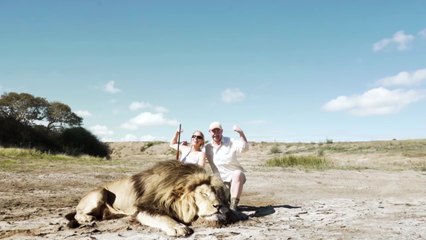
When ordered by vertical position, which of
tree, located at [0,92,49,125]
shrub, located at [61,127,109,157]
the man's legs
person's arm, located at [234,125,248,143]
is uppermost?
tree, located at [0,92,49,125]

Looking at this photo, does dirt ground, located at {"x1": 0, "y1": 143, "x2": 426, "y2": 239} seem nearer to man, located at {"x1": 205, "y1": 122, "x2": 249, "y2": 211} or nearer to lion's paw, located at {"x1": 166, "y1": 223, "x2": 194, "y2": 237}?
lion's paw, located at {"x1": 166, "y1": 223, "x2": 194, "y2": 237}

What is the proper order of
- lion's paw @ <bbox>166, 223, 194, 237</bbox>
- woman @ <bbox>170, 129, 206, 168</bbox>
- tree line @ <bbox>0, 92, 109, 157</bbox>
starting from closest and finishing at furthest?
lion's paw @ <bbox>166, 223, 194, 237</bbox> < woman @ <bbox>170, 129, 206, 168</bbox> < tree line @ <bbox>0, 92, 109, 157</bbox>

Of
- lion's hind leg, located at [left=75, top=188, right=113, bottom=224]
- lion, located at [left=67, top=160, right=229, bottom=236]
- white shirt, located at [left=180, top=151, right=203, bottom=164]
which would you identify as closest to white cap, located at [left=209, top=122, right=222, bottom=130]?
white shirt, located at [left=180, top=151, right=203, bottom=164]

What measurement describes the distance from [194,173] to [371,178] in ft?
34.9

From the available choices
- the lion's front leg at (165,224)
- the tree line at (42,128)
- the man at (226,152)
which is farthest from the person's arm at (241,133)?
the tree line at (42,128)

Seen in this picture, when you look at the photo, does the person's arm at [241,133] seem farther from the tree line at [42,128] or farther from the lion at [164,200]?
the tree line at [42,128]

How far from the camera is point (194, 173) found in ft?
20.8

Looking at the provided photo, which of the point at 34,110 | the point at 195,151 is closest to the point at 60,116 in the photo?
the point at 34,110

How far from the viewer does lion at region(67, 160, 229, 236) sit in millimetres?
5754

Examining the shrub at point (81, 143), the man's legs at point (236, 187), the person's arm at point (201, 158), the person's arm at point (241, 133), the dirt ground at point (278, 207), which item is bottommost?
the dirt ground at point (278, 207)

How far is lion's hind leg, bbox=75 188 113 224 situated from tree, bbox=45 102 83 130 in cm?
2438

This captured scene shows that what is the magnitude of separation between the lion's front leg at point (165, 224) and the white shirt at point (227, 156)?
183 cm

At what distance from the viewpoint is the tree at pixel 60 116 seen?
99.2 ft

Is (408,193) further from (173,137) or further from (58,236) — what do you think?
(58,236)
